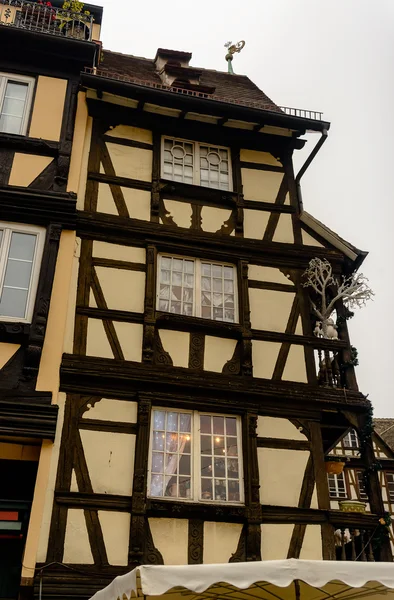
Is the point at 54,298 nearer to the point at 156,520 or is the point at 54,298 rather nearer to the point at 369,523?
the point at 156,520

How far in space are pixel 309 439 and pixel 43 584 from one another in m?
4.51

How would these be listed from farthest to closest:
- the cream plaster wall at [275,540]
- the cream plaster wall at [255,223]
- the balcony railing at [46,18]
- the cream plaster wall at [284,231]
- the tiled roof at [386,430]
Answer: the tiled roof at [386,430]
the balcony railing at [46,18]
the cream plaster wall at [284,231]
the cream plaster wall at [255,223]
the cream plaster wall at [275,540]

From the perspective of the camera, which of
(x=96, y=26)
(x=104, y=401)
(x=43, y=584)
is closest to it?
(x=43, y=584)

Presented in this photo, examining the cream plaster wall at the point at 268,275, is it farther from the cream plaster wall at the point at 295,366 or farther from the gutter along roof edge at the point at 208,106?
the gutter along roof edge at the point at 208,106

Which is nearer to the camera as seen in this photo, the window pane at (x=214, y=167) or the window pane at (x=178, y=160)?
the window pane at (x=178, y=160)

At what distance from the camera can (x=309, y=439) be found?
9.93 meters

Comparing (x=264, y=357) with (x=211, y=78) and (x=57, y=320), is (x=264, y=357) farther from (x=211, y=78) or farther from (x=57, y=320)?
(x=211, y=78)

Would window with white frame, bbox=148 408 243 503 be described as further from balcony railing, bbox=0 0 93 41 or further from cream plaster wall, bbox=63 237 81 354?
balcony railing, bbox=0 0 93 41

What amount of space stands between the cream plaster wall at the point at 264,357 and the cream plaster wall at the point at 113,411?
2.16m

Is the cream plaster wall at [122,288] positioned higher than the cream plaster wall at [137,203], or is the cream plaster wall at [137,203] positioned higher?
the cream plaster wall at [137,203]

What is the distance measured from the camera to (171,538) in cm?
867

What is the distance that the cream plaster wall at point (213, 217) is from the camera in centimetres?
1150

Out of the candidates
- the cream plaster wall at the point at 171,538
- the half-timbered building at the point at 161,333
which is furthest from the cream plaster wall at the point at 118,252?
the cream plaster wall at the point at 171,538

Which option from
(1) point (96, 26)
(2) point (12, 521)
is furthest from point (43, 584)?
(1) point (96, 26)
